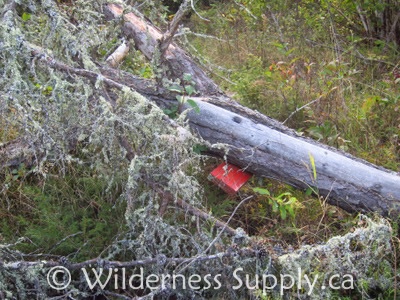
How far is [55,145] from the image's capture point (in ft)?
8.80

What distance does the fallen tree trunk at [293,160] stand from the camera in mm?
3146

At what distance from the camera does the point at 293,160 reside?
10.7ft

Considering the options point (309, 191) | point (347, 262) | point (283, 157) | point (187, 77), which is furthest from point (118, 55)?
point (347, 262)

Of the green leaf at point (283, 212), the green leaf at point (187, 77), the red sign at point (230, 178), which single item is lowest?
the red sign at point (230, 178)

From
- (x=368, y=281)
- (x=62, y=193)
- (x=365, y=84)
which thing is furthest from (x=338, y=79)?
(x=62, y=193)

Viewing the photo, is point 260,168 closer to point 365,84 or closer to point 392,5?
point 365,84

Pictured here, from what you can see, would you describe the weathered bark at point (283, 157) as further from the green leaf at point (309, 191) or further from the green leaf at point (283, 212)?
the green leaf at point (283, 212)

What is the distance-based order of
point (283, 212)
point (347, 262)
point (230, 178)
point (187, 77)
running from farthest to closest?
point (187, 77), point (230, 178), point (283, 212), point (347, 262)

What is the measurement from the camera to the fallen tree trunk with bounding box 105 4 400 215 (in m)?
3.15

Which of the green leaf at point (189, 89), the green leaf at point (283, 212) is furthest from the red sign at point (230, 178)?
the green leaf at point (189, 89)

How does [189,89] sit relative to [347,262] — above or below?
above

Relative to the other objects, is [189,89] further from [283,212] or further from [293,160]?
[283,212]

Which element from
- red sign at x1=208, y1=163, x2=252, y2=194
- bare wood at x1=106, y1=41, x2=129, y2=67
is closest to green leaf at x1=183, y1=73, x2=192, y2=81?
red sign at x1=208, y1=163, x2=252, y2=194

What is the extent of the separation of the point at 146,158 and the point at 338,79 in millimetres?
2508
